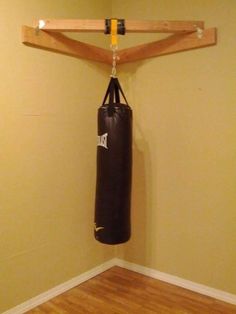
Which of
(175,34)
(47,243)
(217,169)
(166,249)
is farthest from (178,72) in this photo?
(47,243)

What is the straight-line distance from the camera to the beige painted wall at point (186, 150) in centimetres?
240

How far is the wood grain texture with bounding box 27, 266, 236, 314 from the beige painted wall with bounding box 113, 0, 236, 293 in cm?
16

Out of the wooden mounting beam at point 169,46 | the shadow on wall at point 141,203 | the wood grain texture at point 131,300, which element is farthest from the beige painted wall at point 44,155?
the shadow on wall at point 141,203

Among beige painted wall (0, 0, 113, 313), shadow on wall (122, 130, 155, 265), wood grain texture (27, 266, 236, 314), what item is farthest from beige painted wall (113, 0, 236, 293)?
beige painted wall (0, 0, 113, 313)

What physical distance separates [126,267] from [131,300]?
598 mm

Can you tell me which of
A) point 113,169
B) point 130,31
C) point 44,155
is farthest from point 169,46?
point 44,155

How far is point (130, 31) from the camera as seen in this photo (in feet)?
7.50

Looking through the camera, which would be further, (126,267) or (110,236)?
(126,267)

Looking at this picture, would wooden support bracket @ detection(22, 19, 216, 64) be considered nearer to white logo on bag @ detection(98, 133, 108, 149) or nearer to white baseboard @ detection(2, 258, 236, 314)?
white logo on bag @ detection(98, 133, 108, 149)

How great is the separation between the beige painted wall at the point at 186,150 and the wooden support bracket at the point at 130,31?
75 millimetres

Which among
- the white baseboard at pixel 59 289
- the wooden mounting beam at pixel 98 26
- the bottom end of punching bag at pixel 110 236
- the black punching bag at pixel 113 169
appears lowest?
the white baseboard at pixel 59 289

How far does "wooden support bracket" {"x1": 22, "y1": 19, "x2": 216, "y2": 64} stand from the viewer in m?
2.25

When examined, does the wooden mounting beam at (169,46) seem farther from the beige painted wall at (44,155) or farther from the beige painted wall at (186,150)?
the beige painted wall at (44,155)

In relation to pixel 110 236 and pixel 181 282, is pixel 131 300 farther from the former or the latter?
pixel 110 236
